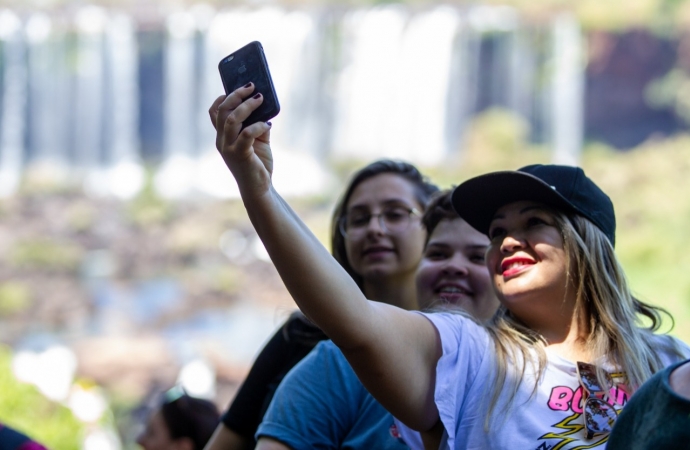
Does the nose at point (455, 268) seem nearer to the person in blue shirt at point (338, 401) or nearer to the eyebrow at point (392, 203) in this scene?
the person in blue shirt at point (338, 401)

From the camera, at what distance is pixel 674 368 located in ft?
3.62

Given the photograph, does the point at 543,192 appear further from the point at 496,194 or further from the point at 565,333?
the point at 565,333

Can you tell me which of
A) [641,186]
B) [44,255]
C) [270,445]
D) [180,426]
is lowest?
[44,255]

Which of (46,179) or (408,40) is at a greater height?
(408,40)

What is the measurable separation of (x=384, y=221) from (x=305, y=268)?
103cm

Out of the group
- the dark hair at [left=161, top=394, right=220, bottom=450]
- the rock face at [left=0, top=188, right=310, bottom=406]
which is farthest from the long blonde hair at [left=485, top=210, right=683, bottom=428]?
the rock face at [left=0, top=188, right=310, bottom=406]

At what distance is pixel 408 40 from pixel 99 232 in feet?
21.0

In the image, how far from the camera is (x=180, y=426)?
2740mm

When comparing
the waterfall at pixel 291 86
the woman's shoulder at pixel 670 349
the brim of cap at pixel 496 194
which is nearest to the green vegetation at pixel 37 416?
the brim of cap at pixel 496 194

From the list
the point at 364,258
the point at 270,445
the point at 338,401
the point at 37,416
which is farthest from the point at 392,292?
the point at 37,416

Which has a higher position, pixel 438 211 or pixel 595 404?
pixel 438 211

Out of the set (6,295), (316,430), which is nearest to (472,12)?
(6,295)

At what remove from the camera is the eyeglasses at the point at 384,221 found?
2.31m

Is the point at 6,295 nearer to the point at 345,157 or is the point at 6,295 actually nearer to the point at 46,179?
the point at 46,179
